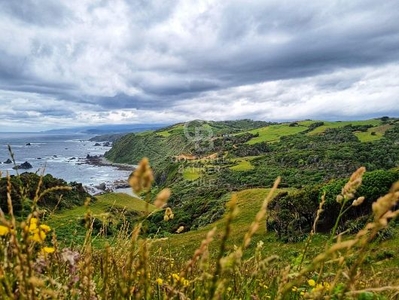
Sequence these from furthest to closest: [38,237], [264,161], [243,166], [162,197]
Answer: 1. [264,161]
2. [243,166]
3. [38,237]
4. [162,197]

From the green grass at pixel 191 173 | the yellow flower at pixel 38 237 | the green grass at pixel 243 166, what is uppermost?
the yellow flower at pixel 38 237

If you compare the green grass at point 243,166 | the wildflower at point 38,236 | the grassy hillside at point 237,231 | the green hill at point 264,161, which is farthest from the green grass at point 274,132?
the wildflower at point 38,236

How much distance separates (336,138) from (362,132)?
14345 mm

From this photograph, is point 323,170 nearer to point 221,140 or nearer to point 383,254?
point 383,254

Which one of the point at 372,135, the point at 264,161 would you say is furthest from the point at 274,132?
the point at 264,161

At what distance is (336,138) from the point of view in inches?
5699

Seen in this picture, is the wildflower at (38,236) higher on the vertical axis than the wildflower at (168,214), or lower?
lower

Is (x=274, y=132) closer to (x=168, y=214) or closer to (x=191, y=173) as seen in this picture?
(x=191, y=173)

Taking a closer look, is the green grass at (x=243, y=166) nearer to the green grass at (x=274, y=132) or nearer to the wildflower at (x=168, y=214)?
the green grass at (x=274, y=132)

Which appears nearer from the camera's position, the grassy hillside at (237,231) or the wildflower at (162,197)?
the wildflower at (162,197)

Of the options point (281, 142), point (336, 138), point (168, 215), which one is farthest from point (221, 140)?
point (168, 215)

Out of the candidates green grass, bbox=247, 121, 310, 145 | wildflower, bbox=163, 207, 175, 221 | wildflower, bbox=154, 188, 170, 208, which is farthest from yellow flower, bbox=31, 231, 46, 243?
green grass, bbox=247, 121, 310, 145

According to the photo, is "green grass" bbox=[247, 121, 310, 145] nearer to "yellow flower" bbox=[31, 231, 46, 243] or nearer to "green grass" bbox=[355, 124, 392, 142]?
"green grass" bbox=[355, 124, 392, 142]

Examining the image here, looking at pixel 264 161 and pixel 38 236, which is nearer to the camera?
pixel 38 236
